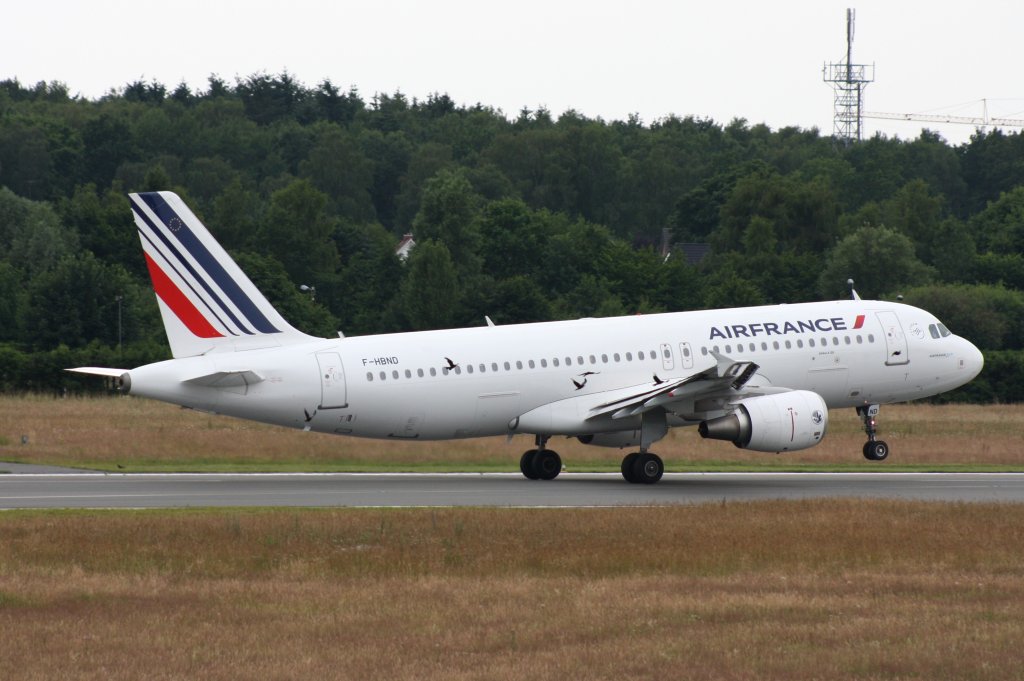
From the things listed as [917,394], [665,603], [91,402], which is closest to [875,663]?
[665,603]

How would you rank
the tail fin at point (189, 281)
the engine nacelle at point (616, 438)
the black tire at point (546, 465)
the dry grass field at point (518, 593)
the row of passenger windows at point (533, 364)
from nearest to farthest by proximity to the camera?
the dry grass field at point (518, 593) → the tail fin at point (189, 281) → the row of passenger windows at point (533, 364) → the engine nacelle at point (616, 438) → the black tire at point (546, 465)

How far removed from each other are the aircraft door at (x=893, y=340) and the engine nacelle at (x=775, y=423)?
5.67 metres

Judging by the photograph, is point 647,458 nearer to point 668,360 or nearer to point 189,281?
point 668,360

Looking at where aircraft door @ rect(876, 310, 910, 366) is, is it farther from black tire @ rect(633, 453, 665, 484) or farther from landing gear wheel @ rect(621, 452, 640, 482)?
landing gear wheel @ rect(621, 452, 640, 482)

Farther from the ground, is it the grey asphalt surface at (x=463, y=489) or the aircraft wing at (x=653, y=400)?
the aircraft wing at (x=653, y=400)

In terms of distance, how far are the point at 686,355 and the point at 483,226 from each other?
77.2 m

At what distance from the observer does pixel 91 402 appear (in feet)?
208

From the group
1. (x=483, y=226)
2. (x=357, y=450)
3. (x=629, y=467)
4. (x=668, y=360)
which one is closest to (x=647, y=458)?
(x=629, y=467)

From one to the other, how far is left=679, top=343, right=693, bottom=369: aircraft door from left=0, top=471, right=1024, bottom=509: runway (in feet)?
9.35

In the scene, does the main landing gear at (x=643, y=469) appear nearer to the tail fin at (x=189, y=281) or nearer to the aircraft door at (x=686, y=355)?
the aircraft door at (x=686, y=355)

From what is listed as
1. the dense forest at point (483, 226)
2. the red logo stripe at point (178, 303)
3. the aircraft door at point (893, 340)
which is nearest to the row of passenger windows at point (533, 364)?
the red logo stripe at point (178, 303)

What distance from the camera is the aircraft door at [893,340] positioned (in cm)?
4159

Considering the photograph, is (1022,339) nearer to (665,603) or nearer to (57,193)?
(665,603)

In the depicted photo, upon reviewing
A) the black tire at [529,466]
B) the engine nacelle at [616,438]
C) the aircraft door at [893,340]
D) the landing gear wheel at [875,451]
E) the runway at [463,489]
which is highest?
the aircraft door at [893,340]
